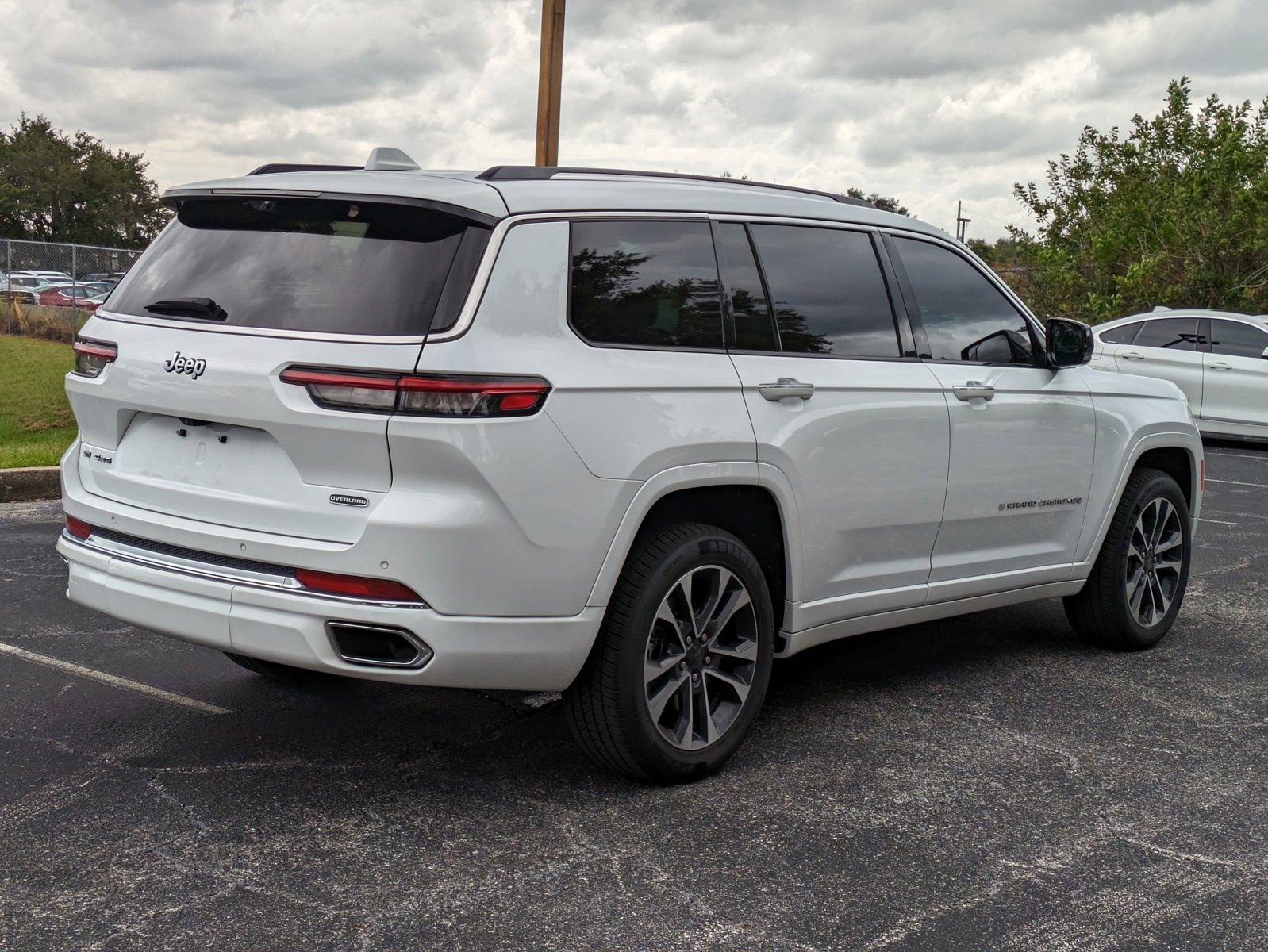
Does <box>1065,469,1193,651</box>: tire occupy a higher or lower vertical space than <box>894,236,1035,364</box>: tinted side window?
lower

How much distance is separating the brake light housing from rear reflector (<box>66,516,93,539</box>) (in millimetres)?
463

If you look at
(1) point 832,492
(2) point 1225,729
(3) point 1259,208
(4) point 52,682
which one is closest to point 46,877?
(4) point 52,682

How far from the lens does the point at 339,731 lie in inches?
185

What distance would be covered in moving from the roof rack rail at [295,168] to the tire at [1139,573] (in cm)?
366

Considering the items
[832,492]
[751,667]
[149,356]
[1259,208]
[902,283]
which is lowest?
[751,667]

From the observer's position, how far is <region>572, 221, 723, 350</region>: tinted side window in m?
4.04

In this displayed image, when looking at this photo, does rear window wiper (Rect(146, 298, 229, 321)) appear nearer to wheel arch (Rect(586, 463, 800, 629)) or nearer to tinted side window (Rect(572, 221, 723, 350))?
tinted side window (Rect(572, 221, 723, 350))

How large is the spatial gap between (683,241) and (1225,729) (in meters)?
2.71

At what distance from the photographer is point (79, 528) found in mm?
4355

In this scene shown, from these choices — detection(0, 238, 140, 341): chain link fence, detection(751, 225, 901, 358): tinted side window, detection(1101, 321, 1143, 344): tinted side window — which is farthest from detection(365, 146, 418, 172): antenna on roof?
detection(0, 238, 140, 341): chain link fence

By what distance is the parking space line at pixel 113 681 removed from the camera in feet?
16.3

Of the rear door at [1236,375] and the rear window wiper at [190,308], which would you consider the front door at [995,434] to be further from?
the rear door at [1236,375]

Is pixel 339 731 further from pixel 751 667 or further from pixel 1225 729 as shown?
pixel 1225 729

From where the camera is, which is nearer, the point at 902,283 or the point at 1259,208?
the point at 902,283
